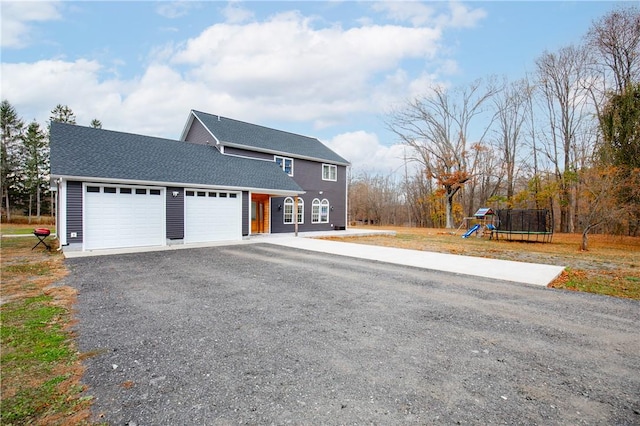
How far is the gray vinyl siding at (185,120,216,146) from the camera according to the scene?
1730 cm

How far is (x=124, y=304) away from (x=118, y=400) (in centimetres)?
301

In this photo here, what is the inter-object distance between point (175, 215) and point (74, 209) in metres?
3.18

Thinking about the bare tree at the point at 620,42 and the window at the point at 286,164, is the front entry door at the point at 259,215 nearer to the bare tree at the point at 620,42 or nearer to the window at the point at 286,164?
the window at the point at 286,164

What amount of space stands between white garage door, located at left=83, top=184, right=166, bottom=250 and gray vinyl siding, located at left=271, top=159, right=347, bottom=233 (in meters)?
6.45

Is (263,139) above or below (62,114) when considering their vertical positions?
below

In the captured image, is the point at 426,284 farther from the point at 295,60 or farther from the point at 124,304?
the point at 295,60

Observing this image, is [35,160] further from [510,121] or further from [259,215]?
[510,121]

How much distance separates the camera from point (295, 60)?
16844mm

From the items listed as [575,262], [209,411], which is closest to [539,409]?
[209,411]

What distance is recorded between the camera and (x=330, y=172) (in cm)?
2116

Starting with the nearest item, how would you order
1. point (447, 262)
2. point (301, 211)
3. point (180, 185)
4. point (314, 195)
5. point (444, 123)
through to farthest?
point (447, 262) < point (180, 185) < point (301, 211) < point (314, 195) < point (444, 123)

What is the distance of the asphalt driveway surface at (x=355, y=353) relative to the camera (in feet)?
7.76

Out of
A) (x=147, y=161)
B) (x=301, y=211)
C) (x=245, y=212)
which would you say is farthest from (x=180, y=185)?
(x=301, y=211)

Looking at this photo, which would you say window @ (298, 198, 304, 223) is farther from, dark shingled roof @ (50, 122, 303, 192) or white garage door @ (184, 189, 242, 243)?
white garage door @ (184, 189, 242, 243)
